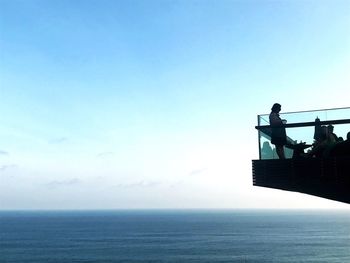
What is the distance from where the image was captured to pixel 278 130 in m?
10.9

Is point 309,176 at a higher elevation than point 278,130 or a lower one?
lower

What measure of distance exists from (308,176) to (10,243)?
124 meters

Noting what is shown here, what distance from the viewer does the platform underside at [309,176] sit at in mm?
9519

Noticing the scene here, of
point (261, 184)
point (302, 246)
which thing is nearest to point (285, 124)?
point (261, 184)

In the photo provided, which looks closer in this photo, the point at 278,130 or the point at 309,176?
the point at 309,176

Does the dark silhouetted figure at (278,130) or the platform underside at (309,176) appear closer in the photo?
the platform underside at (309,176)

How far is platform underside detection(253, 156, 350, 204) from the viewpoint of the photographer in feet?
31.2

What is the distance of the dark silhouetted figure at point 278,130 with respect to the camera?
10.8 metres

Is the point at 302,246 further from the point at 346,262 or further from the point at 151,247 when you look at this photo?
the point at 151,247

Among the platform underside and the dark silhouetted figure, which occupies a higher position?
the dark silhouetted figure

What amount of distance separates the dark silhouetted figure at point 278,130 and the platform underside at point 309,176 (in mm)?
366

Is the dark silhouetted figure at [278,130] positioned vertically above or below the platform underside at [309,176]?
above

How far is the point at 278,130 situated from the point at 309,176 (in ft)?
4.86

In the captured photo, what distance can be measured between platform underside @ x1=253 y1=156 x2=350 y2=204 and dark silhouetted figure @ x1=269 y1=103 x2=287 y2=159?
366mm
